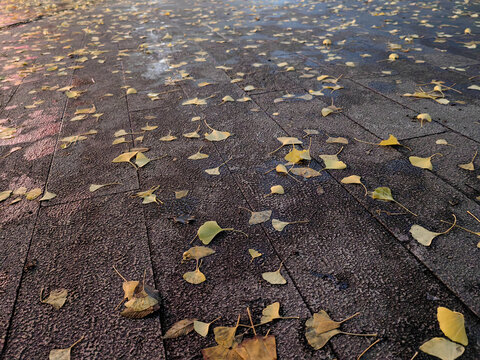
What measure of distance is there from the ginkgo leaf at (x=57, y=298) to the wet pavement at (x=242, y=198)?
0.11ft

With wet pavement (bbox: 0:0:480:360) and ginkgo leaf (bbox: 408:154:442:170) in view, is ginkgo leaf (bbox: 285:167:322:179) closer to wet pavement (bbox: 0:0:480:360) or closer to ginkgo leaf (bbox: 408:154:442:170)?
wet pavement (bbox: 0:0:480:360)

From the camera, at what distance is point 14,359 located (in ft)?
3.87

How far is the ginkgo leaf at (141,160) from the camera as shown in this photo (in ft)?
7.35

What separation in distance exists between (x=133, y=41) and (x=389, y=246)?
17.9 ft

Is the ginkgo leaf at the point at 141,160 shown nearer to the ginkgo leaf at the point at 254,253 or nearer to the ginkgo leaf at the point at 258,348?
the ginkgo leaf at the point at 254,253

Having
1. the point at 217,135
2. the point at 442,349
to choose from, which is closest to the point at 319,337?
the point at 442,349

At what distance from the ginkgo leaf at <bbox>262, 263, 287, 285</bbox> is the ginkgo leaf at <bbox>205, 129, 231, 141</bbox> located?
1308mm

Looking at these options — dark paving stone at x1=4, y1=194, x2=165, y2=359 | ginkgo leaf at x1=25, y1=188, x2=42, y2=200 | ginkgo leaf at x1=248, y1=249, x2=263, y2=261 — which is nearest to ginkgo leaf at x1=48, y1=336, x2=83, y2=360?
dark paving stone at x1=4, y1=194, x2=165, y2=359

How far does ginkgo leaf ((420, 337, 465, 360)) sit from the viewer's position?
1.10m

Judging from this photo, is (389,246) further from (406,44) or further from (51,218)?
(406,44)

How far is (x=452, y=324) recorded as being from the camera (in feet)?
3.87

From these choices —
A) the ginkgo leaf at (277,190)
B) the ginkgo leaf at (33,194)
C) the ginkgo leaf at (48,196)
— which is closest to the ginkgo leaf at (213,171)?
the ginkgo leaf at (277,190)

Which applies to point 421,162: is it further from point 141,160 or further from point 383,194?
point 141,160

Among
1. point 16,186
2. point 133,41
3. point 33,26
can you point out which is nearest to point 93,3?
point 33,26
